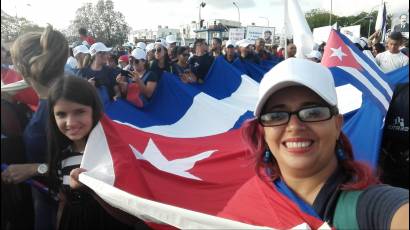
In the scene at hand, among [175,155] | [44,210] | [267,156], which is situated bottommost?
[175,155]

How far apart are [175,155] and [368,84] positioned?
2319mm

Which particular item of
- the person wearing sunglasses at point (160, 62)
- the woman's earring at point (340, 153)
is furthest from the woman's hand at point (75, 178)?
the person wearing sunglasses at point (160, 62)

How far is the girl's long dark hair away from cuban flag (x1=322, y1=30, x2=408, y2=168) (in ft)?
6.66

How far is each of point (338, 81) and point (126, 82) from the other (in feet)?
11.0

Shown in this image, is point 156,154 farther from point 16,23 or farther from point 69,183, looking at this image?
point 16,23

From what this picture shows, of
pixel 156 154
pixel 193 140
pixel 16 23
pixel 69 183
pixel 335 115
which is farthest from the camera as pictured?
pixel 193 140

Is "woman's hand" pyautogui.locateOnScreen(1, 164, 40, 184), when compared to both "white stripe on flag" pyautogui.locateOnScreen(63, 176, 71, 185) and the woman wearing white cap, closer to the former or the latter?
"white stripe on flag" pyautogui.locateOnScreen(63, 176, 71, 185)

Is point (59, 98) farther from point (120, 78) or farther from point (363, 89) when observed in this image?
point (120, 78)

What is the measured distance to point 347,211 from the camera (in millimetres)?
1525

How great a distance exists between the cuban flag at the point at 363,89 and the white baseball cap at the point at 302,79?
1.69m

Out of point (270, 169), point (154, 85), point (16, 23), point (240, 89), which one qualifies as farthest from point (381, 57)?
point (16, 23)

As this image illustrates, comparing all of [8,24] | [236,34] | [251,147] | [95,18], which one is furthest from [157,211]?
[236,34]

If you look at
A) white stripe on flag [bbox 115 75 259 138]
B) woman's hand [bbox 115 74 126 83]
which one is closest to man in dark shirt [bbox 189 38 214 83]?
white stripe on flag [bbox 115 75 259 138]

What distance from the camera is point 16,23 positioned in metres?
1.38
